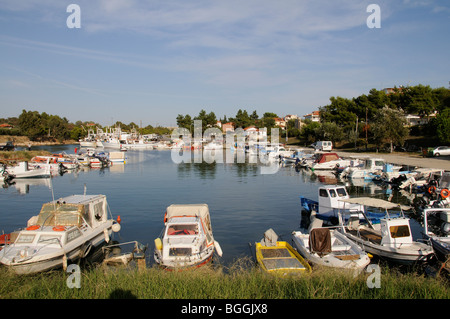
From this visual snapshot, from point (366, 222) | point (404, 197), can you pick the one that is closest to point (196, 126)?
point (404, 197)

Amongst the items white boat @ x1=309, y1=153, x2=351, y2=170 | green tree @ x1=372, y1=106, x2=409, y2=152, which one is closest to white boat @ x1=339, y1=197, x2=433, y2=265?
white boat @ x1=309, y1=153, x2=351, y2=170

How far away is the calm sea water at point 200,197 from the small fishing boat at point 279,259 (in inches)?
76.3

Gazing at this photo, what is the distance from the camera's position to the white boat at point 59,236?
1369 cm

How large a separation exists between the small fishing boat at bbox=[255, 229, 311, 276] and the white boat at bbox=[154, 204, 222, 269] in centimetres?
232

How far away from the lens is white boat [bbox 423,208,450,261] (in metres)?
14.5

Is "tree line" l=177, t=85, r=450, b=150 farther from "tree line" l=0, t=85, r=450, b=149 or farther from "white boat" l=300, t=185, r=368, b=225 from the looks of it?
"white boat" l=300, t=185, r=368, b=225

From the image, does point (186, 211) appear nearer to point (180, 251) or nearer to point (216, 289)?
point (180, 251)

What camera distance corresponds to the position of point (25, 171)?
48.8 metres

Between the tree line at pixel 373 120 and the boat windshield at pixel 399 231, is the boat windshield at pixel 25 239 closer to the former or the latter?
the boat windshield at pixel 399 231

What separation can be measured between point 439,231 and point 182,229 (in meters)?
15.7

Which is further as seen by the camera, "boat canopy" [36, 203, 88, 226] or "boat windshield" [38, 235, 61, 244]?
"boat canopy" [36, 203, 88, 226]

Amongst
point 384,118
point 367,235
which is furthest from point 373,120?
point 367,235
